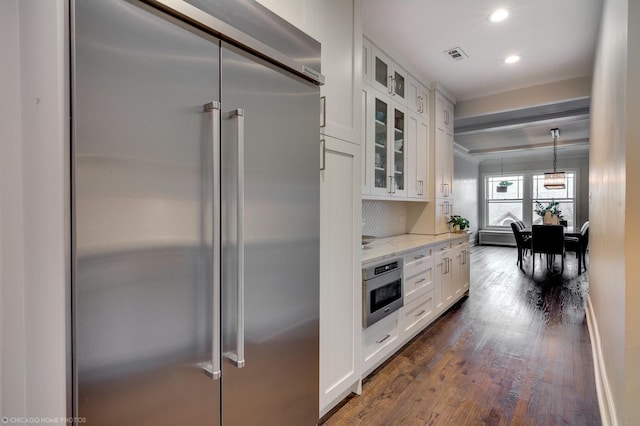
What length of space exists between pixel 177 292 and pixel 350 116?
1.42m

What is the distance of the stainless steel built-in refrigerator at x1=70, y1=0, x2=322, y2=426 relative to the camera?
2.76ft

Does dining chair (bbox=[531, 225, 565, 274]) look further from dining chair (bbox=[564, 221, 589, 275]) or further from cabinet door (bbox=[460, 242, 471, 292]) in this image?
cabinet door (bbox=[460, 242, 471, 292])

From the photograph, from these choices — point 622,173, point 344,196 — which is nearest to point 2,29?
point 344,196

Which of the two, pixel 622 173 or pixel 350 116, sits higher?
pixel 350 116

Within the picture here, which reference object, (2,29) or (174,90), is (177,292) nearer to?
(174,90)

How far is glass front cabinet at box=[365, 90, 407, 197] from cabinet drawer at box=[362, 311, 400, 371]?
1.10 metres

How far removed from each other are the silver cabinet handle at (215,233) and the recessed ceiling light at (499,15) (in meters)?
2.61

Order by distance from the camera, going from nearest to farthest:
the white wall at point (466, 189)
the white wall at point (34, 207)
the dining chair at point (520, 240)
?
the white wall at point (34, 207), the dining chair at point (520, 240), the white wall at point (466, 189)

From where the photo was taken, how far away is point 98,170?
0.84 meters

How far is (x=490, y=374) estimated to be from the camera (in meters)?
2.40

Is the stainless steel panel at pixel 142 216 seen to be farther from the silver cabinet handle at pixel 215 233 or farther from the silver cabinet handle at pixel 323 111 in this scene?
the silver cabinet handle at pixel 323 111

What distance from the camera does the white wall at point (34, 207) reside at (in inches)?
31.4

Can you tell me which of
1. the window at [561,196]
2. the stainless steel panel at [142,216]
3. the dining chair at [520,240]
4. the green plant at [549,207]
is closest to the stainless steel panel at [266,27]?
the stainless steel panel at [142,216]

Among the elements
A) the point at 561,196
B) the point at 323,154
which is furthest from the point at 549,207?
the point at 323,154
